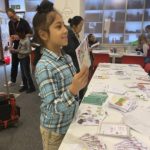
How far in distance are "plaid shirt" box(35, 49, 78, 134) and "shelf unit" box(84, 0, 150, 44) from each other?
4711 mm

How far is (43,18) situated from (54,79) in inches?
13.1

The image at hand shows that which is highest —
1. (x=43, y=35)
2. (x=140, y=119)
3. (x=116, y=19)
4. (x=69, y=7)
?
(x=69, y=7)

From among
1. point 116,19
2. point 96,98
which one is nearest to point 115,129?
point 96,98

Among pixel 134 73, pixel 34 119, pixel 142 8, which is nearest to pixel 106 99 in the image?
pixel 134 73

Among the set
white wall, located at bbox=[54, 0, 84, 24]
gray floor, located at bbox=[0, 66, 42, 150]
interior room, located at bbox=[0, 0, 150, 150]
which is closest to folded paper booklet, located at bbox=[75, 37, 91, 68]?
interior room, located at bbox=[0, 0, 150, 150]

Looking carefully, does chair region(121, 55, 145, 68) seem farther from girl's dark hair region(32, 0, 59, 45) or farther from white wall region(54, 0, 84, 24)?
girl's dark hair region(32, 0, 59, 45)

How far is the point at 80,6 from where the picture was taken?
4.35 meters

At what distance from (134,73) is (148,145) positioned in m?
1.58

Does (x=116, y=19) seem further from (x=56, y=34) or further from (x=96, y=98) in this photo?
(x=56, y=34)

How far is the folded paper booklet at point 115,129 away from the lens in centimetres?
105

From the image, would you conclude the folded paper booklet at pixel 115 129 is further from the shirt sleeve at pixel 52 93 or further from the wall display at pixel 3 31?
the wall display at pixel 3 31

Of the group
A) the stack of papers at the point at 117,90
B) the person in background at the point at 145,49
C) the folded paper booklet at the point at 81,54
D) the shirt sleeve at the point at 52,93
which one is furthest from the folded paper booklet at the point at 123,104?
the person in background at the point at 145,49

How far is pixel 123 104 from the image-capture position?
4.65ft

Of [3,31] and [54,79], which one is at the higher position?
[3,31]
